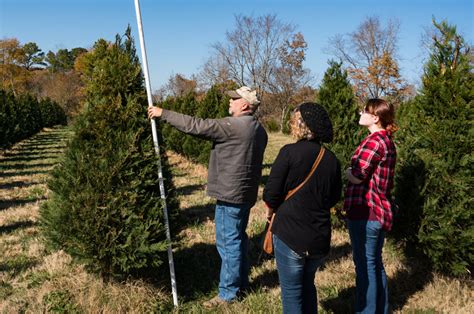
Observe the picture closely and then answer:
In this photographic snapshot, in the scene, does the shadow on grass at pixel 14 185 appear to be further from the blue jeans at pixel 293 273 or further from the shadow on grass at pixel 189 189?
the blue jeans at pixel 293 273

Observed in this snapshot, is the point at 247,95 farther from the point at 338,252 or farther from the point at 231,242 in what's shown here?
the point at 338,252

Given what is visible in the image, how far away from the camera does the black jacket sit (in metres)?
2.68

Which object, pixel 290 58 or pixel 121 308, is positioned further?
pixel 290 58

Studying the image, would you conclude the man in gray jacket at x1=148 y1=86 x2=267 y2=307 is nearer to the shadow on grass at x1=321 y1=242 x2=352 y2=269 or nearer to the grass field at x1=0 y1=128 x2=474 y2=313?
the grass field at x1=0 y1=128 x2=474 y2=313

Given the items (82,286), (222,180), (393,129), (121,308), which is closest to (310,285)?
(222,180)

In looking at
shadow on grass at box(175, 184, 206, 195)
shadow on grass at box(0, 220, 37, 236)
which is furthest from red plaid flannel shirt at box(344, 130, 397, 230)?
shadow on grass at box(175, 184, 206, 195)

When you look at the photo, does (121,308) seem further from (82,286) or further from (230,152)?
(230,152)

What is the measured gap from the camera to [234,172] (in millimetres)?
3748

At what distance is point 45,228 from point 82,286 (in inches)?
26.5

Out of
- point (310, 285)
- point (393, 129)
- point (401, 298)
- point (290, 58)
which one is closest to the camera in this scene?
point (310, 285)

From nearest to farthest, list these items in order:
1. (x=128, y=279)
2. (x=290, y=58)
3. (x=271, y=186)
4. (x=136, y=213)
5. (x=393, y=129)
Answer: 1. (x=271, y=186)
2. (x=393, y=129)
3. (x=136, y=213)
4. (x=128, y=279)
5. (x=290, y=58)

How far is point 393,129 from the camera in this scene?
11.3 feet

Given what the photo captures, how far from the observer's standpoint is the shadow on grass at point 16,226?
Result: 22.4 feet

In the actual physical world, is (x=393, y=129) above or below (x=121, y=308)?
above
